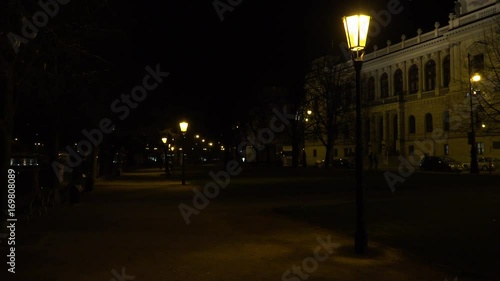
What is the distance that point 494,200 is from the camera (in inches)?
760

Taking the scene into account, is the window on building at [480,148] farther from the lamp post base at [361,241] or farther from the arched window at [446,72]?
the lamp post base at [361,241]

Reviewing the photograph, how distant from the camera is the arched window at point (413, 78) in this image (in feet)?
260

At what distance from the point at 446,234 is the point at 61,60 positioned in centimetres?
1124

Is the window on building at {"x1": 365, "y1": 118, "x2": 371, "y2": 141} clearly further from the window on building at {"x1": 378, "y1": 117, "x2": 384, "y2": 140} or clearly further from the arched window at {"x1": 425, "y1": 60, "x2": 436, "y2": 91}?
the arched window at {"x1": 425, "y1": 60, "x2": 436, "y2": 91}

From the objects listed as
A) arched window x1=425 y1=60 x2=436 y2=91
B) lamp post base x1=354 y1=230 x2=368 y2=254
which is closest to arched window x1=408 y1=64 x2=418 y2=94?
arched window x1=425 y1=60 x2=436 y2=91

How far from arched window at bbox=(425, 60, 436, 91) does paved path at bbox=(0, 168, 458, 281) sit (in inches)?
2512

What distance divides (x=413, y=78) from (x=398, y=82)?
3299 mm

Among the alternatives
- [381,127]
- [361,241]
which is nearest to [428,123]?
[381,127]

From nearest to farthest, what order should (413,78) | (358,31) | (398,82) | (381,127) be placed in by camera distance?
1. (358,31)
2. (413,78)
3. (398,82)
4. (381,127)

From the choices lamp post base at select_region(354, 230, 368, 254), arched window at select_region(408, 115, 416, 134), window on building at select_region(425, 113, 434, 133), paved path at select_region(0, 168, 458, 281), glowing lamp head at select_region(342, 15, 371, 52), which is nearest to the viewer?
paved path at select_region(0, 168, 458, 281)

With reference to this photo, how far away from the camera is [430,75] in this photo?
250 feet

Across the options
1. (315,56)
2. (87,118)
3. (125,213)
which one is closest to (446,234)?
(125,213)

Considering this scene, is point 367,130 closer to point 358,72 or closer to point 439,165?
point 439,165

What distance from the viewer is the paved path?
8.80 meters
